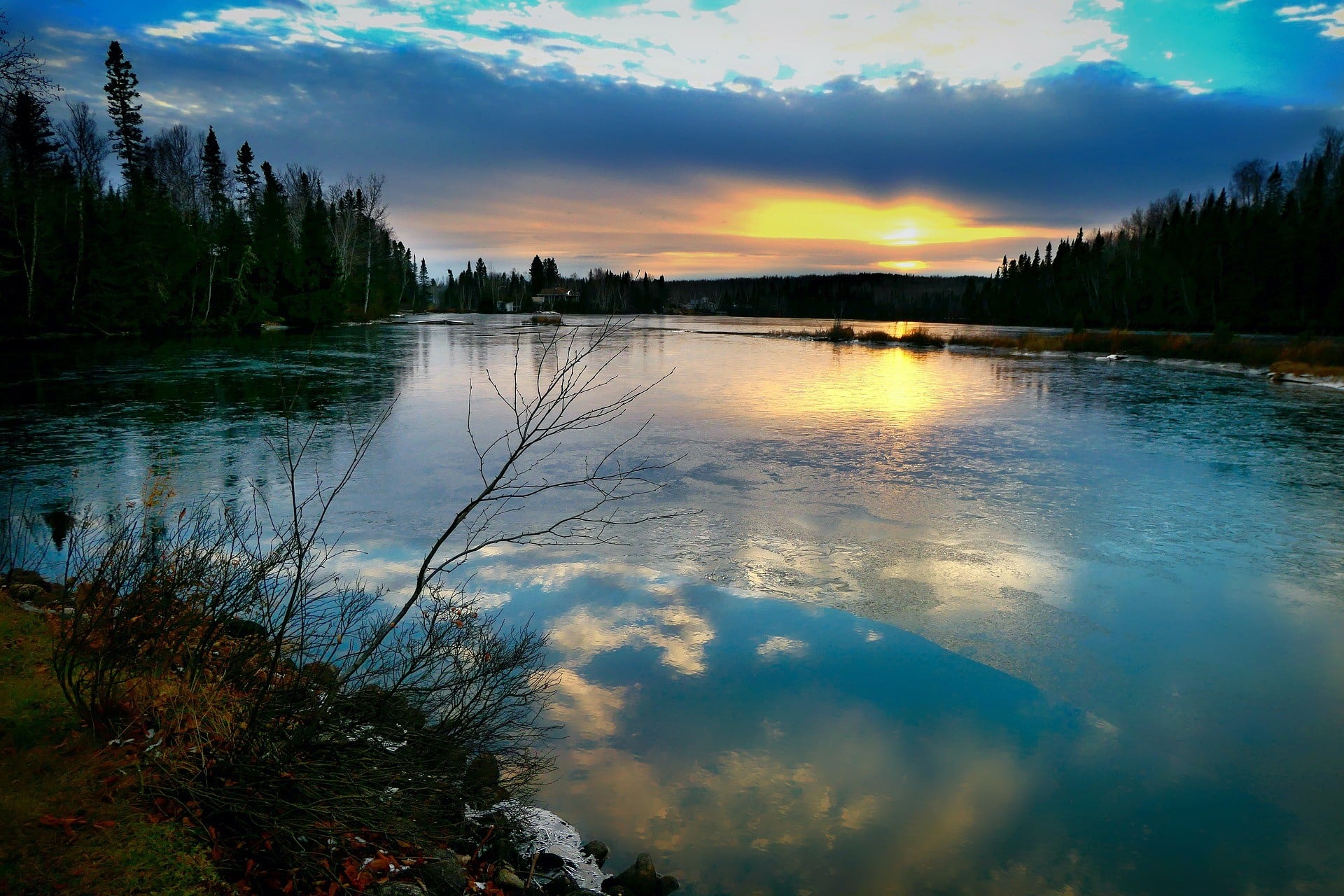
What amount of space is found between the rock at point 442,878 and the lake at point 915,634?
901 mm

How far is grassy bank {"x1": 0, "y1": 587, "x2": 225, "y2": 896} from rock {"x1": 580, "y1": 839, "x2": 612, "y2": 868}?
5.83 feet

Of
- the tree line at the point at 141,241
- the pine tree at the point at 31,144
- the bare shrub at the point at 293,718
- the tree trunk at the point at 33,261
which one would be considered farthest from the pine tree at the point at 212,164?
the bare shrub at the point at 293,718

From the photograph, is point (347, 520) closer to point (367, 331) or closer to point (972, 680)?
point (972, 680)

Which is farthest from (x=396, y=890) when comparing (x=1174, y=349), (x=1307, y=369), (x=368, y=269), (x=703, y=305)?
(x=703, y=305)

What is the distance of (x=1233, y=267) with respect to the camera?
225ft

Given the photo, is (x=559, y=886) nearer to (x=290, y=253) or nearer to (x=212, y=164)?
(x=290, y=253)

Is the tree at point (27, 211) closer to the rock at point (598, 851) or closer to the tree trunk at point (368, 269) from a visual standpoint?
the tree trunk at point (368, 269)

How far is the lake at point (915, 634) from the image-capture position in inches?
168

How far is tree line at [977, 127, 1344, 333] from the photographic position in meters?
61.1

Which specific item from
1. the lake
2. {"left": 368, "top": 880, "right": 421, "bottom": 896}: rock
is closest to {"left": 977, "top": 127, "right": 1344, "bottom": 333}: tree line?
the lake

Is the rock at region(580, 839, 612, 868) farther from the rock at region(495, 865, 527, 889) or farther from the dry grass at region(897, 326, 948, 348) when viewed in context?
the dry grass at region(897, 326, 948, 348)

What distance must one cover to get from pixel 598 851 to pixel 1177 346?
4506 cm

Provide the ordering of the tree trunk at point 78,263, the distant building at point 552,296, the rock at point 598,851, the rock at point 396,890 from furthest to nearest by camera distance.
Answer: the distant building at point 552,296
the tree trunk at point 78,263
the rock at point 598,851
the rock at point 396,890

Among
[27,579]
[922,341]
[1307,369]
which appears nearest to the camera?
[27,579]
